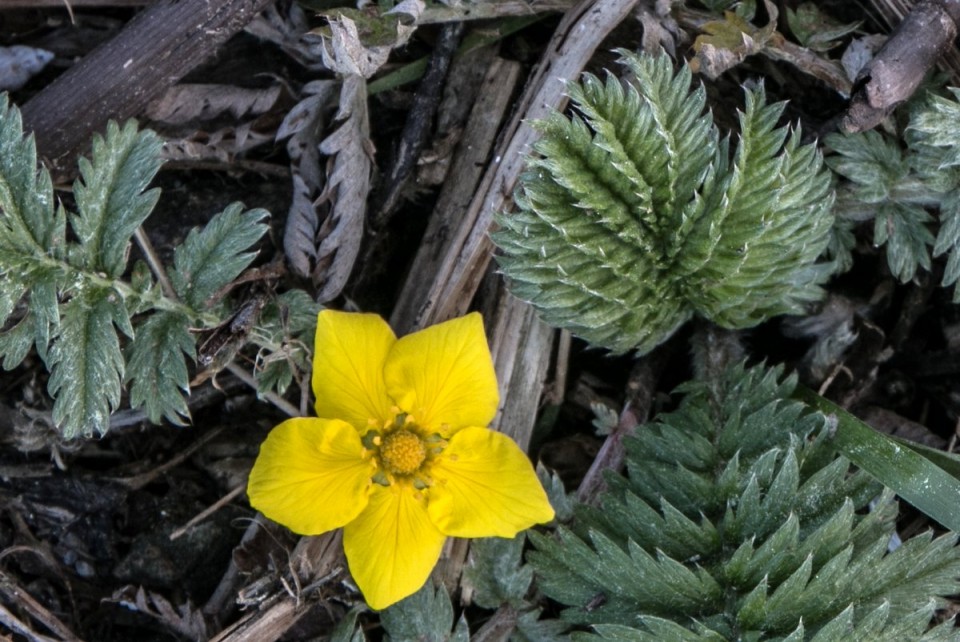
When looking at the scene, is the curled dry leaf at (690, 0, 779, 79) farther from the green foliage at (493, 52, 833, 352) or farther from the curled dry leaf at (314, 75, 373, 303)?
the curled dry leaf at (314, 75, 373, 303)

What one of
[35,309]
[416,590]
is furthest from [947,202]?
[35,309]

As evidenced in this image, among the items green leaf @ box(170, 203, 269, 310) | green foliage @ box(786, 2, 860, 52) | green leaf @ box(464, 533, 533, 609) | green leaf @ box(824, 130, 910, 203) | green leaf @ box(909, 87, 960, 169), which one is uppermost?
green foliage @ box(786, 2, 860, 52)

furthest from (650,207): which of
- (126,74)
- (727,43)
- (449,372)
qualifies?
(126,74)

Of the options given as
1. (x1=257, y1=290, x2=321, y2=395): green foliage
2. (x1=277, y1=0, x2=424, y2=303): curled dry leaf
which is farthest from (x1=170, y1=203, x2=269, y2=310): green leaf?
(x1=277, y1=0, x2=424, y2=303): curled dry leaf

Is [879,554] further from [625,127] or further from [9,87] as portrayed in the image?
[9,87]

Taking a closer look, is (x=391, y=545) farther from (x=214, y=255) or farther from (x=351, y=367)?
(x=214, y=255)

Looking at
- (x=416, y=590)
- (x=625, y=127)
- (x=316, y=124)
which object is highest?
(x=625, y=127)

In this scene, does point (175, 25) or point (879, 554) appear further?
point (175, 25)
